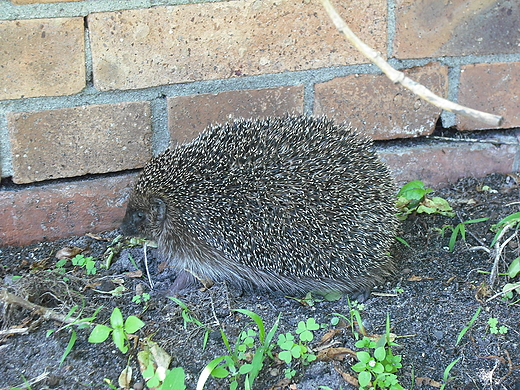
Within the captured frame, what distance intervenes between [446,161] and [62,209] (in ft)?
6.71

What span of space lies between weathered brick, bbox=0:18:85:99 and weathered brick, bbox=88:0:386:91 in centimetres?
9

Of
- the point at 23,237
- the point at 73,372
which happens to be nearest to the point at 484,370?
the point at 73,372

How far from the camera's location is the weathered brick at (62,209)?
8.23ft

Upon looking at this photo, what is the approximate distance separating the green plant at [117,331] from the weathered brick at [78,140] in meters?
0.94

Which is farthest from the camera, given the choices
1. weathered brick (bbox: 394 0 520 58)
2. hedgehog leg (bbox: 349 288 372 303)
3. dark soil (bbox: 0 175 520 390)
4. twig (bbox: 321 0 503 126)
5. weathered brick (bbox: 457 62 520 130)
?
weathered brick (bbox: 457 62 520 130)

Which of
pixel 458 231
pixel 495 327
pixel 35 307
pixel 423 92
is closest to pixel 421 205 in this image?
pixel 458 231

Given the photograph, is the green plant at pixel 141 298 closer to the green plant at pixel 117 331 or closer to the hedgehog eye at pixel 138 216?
the green plant at pixel 117 331

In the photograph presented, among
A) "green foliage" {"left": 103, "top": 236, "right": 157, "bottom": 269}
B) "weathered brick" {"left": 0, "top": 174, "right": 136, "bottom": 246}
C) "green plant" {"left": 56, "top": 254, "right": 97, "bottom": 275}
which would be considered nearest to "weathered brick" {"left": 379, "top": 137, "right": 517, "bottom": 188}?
"green foliage" {"left": 103, "top": 236, "right": 157, "bottom": 269}

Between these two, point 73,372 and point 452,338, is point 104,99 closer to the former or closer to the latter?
point 73,372

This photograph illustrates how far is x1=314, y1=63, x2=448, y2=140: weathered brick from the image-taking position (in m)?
2.72

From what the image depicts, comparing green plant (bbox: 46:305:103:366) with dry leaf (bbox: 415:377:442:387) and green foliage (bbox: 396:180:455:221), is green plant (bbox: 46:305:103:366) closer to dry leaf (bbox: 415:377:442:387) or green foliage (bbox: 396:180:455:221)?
dry leaf (bbox: 415:377:442:387)

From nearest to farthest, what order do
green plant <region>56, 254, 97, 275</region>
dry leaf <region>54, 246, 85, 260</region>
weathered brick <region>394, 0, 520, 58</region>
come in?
green plant <region>56, 254, 97, 275</region>, dry leaf <region>54, 246, 85, 260</region>, weathered brick <region>394, 0, 520, 58</region>

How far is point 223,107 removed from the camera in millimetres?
2596

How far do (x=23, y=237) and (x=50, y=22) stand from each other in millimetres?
1008
